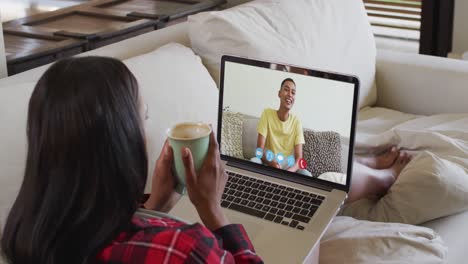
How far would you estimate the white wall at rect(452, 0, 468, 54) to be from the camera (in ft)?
10.6

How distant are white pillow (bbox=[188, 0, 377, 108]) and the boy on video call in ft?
1.69

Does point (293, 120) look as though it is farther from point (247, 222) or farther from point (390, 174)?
point (390, 174)

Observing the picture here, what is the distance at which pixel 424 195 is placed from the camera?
1.64 m

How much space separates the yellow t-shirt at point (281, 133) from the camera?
1.44m

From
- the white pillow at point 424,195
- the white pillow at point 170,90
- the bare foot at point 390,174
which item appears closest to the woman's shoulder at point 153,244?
the white pillow at point 170,90

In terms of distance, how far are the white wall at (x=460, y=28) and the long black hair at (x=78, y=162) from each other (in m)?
2.65

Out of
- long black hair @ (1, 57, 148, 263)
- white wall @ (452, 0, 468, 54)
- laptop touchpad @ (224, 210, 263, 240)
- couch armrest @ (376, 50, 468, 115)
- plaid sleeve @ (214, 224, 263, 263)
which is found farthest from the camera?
white wall @ (452, 0, 468, 54)

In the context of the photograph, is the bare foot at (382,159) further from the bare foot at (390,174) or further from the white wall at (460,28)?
the white wall at (460,28)

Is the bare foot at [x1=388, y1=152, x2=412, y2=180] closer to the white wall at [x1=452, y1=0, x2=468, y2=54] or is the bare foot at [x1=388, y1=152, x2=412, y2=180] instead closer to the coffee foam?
the coffee foam

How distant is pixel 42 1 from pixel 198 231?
57.3 inches

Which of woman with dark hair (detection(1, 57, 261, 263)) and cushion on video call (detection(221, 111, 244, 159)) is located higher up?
woman with dark hair (detection(1, 57, 261, 263))

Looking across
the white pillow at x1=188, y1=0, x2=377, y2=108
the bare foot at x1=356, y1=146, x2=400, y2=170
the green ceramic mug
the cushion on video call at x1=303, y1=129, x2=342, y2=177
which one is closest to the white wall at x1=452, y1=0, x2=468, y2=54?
the white pillow at x1=188, y1=0, x2=377, y2=108

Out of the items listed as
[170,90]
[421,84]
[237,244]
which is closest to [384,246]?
[237,244]

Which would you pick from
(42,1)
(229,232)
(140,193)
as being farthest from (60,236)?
(42,1)
